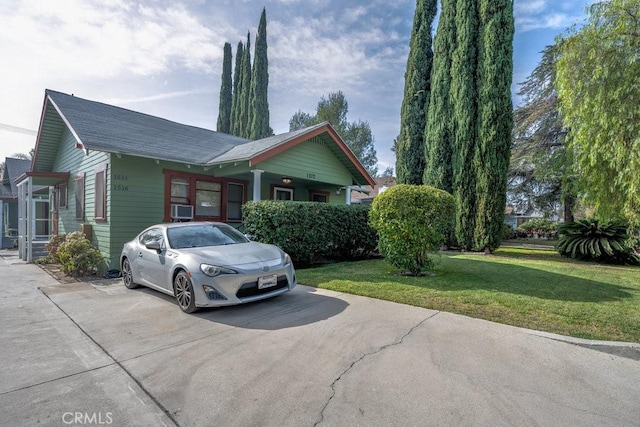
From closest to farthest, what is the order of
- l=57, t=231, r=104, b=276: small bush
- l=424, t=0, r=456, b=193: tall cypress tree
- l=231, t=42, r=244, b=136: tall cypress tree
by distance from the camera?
l=57, t=231, r=104, b=276: small bush < l=424, t=0, r=456, b=193: tall cypress tree < l=231, t=42, r=244, b=136: tall cypress tree

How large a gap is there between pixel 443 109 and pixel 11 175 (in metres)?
26.0

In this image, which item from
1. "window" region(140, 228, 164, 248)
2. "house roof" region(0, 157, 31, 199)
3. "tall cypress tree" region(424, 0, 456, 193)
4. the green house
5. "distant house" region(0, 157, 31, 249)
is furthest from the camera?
"house roof" region(0, 157, 31, 199)

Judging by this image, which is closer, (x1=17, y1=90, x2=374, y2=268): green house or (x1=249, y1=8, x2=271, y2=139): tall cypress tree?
(x1=17, y1=90, x2=374, y2=268): green house

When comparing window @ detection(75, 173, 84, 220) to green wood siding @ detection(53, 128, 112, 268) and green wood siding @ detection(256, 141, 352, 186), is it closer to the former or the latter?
green wood siding @ detection(53, 128, 112, 268)

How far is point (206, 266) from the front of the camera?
4371 mm

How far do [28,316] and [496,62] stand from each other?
1538cm

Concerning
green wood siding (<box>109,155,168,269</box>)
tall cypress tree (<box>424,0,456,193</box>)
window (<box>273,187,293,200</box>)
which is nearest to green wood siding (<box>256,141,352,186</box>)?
window (<box>273,187,293,200</box>)

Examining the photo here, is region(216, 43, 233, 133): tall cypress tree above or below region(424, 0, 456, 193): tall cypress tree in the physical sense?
above

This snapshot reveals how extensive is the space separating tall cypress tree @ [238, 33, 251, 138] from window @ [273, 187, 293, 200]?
24930 mm

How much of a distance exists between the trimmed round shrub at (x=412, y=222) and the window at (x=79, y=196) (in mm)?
9498

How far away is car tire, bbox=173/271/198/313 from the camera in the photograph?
4.39m

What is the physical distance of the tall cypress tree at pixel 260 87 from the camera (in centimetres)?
3403

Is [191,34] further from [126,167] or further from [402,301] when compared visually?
[402,301]

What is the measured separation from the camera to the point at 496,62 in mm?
11898
